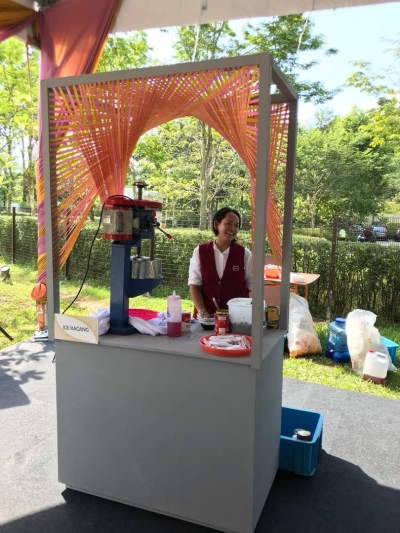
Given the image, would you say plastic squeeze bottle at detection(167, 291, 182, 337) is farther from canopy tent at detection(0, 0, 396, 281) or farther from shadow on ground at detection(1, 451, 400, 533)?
canopy tent at detection(0, 0, 396, 281)

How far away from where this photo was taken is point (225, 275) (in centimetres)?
259

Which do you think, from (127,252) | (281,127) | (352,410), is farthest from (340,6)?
(352,410)

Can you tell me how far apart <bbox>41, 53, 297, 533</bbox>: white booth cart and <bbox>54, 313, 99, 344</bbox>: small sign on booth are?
0.04 meters

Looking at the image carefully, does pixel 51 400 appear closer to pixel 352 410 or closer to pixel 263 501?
pixel 263 501

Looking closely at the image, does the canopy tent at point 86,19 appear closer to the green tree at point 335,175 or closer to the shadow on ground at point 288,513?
the shadow on ground at point 288,513

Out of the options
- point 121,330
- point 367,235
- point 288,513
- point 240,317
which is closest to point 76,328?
point 121,330

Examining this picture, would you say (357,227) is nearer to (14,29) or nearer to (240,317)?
(240,317)

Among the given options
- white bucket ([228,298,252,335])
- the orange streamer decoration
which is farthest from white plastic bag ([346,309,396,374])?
white bucket ([228,298,252,335])

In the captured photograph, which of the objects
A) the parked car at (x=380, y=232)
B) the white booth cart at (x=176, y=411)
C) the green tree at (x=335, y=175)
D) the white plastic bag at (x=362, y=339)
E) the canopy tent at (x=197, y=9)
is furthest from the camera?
the green tree at (x=335, y=175)

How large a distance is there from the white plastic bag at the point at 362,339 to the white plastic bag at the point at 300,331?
45cm

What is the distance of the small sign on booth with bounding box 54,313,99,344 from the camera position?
1.86 metres

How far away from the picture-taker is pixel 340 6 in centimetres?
294

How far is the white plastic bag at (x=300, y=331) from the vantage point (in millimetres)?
4121

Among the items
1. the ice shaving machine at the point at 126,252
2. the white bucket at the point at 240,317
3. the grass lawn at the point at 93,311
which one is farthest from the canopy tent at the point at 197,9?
the grass lawn at the point at 93,311
